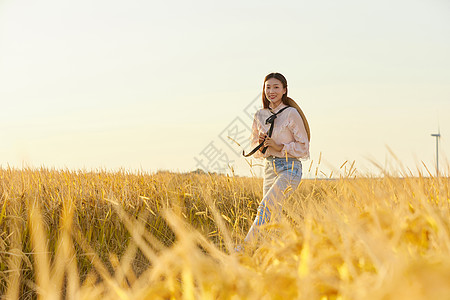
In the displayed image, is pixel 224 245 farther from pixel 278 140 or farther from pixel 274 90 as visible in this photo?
pixel 274 90

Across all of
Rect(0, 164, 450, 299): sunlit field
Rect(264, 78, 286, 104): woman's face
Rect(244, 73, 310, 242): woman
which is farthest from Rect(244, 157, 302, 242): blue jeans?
Rect(264, 78, 286, 104): woman's face

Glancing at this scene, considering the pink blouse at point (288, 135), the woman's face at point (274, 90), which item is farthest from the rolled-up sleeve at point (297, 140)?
the woman's face at point (274, 90)

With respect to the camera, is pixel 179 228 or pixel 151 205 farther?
pixel 151 205

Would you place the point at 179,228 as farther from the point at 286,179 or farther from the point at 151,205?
the point at 151,205

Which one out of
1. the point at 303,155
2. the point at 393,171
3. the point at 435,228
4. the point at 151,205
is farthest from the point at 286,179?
the point at 435,228

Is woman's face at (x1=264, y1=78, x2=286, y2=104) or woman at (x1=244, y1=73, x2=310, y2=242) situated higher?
woman's face at (x1=264, y1=78, x2=286, y2=104)

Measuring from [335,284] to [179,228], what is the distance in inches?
21.4

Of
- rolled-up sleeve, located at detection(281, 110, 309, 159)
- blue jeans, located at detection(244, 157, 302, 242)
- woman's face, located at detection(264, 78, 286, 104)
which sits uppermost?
woman's face, located at detection(264, 78, 286, 104)

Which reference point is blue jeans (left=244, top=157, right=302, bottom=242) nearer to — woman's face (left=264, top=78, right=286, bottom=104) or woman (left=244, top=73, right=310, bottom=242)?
woman (left=244, top=73, right=310, bottom=242)

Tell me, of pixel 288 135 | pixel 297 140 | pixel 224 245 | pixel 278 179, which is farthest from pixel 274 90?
pixel 224 245

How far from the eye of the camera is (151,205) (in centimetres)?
562

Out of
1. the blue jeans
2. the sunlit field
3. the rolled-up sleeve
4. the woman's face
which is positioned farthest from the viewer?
the woman's face

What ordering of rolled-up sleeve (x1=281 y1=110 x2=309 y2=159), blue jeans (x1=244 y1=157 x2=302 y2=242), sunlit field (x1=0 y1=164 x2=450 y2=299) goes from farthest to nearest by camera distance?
1. rolled-up sleeve (x1=281 y1=110 x2=309 y2=159)
2. blue jeans (x1=244 y1=157 x2=302 y2=242)
3. sunlit field (x1=0 y1=164 x2=450 y2=299)

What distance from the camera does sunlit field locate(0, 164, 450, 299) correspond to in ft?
4.36
